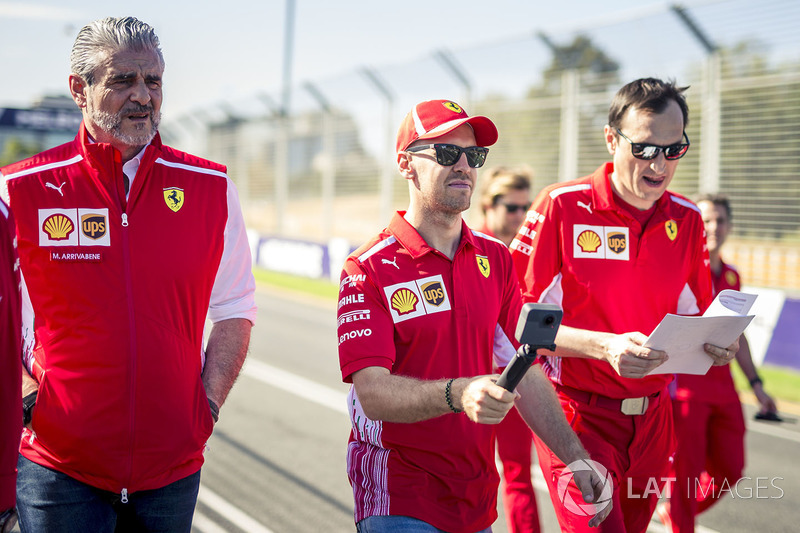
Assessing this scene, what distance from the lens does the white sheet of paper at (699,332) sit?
10.3 feet

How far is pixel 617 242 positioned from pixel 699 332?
0.60 metres

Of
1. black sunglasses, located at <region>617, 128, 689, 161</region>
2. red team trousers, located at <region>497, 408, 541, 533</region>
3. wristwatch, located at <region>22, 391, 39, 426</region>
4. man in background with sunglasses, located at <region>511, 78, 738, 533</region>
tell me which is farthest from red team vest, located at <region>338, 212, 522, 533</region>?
red team trousers, located at <region>497, 408, 541, 533</region>

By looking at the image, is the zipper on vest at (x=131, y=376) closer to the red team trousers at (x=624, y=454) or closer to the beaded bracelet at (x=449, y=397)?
the beaded bracelet at (x=449, y=397)

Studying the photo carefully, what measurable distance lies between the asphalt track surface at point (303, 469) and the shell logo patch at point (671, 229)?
258 centimetres

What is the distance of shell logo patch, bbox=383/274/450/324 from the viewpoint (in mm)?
2820

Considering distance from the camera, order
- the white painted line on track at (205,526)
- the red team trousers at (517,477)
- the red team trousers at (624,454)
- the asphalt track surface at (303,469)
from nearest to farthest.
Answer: the red team trousers at (624,454) → the red team trousers at (517,477) → the white painted line on track at (205,526) → the asphalt track surface at (303,469)

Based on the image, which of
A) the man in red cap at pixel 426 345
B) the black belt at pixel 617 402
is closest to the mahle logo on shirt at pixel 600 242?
the black belt at pixel 617 402

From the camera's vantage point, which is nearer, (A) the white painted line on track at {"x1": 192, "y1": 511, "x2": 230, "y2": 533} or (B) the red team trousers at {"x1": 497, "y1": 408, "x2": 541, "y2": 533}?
(B) the red team trousers at {"x1": 497, "y1": 408, "x2": 541, "y2": 533}

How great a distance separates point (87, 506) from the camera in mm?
Answer: 2693

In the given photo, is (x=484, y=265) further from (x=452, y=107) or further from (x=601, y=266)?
(x=601, y=266)

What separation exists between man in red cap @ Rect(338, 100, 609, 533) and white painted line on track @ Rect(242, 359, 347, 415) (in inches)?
237

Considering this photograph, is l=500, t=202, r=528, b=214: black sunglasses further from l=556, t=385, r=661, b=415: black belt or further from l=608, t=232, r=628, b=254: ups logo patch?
l=556, t=385, r=661, b=415: black belt

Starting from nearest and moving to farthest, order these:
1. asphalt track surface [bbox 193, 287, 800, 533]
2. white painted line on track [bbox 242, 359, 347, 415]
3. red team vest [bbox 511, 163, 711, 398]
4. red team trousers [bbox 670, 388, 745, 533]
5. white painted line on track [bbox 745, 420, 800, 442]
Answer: red team vest [bbox 511, 163, 711, 398]
red team trousers [bbox 670, 388, 745, 533]
asphalt track surface [bbox 193, 287, 800, 533]
white painted line on track [bbox 745, 420, 800, 442]
white painted line on track [bbox 242, 359, 347, 415]

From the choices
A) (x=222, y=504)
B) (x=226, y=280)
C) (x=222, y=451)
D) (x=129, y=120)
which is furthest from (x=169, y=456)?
(x=222, y=451)
